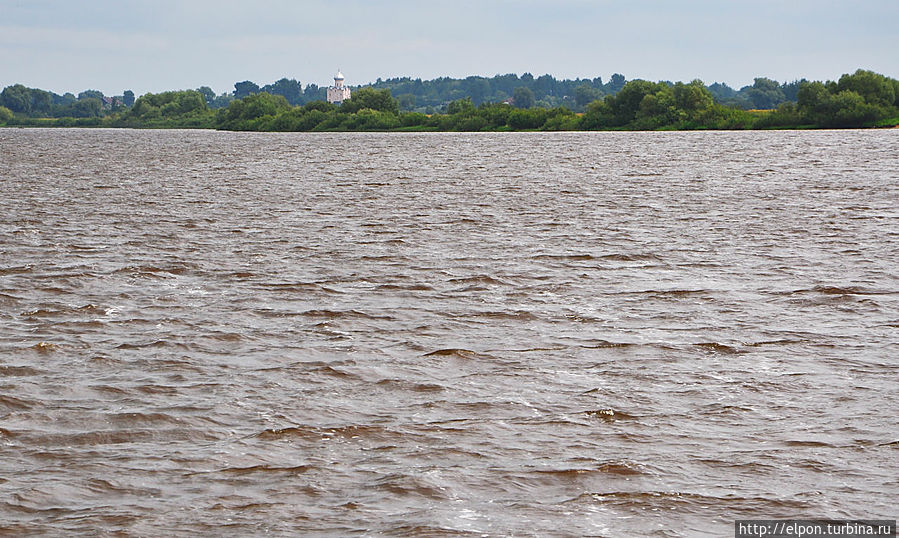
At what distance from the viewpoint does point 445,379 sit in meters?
13.6

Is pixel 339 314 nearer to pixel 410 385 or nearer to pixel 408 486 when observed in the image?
pixel 410 385

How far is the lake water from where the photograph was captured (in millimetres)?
9523

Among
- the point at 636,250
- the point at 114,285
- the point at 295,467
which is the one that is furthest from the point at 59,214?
the point at 295,467

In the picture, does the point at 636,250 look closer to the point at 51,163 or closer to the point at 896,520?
the point at 896,520

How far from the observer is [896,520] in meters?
8.98

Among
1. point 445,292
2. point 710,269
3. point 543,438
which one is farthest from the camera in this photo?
point 710,269

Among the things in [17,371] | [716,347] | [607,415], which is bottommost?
[607,415]

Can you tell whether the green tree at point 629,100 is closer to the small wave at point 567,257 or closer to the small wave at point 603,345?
the small wave at point 567,257

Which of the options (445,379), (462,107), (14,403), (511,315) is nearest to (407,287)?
(511,315)

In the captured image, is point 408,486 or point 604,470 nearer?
point 408,486

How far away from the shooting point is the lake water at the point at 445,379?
9.52 metres

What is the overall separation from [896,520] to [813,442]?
2059 mm

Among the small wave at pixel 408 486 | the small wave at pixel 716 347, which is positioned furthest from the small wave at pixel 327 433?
the small wave at pixel 716 347

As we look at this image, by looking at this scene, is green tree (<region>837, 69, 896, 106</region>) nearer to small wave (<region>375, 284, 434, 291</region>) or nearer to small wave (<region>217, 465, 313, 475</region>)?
small wave (<region>375, 284, 434, 291</region>)
